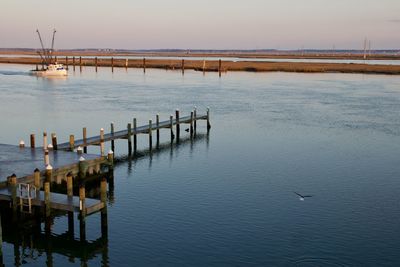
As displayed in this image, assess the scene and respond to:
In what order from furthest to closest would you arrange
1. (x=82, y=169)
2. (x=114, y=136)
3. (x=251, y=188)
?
(x=114, y=136) → (x=251, y=188) → (x=82, y=169)

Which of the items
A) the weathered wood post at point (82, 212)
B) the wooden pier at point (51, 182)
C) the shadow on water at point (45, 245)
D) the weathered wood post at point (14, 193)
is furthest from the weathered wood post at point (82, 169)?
the weathered wood post at point (82, 212)

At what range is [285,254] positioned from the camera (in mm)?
21062

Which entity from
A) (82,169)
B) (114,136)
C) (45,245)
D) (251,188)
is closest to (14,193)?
(45,245)

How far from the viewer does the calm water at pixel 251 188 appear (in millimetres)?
21422

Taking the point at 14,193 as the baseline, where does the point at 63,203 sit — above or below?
below

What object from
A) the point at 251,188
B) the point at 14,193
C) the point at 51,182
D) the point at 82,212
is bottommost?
the point at 251,188

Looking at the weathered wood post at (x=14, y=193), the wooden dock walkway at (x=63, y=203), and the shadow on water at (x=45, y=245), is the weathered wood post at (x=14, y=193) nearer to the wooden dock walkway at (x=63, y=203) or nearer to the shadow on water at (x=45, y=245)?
the wooden dock walkway at (x=63, y=203)

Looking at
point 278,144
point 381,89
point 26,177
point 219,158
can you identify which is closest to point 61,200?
point 26,177

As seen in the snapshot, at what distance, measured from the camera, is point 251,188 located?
98.8 feet

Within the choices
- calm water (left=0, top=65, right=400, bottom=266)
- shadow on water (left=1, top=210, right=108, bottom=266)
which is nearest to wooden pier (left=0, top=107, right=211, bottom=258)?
shadow on water (left=1, top=210, right=108, bottom=266)

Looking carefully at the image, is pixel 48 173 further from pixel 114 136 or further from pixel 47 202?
pixel 114 136

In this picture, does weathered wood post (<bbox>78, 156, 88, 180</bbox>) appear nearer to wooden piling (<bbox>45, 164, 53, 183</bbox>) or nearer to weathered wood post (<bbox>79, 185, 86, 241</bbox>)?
wooden piling (<bbox>45, 164, 53, 183</bbox>)

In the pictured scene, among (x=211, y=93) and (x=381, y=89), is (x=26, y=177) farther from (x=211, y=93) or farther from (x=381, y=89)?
(x=381, y=89)

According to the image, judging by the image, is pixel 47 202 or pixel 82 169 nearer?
pixel 47 202
